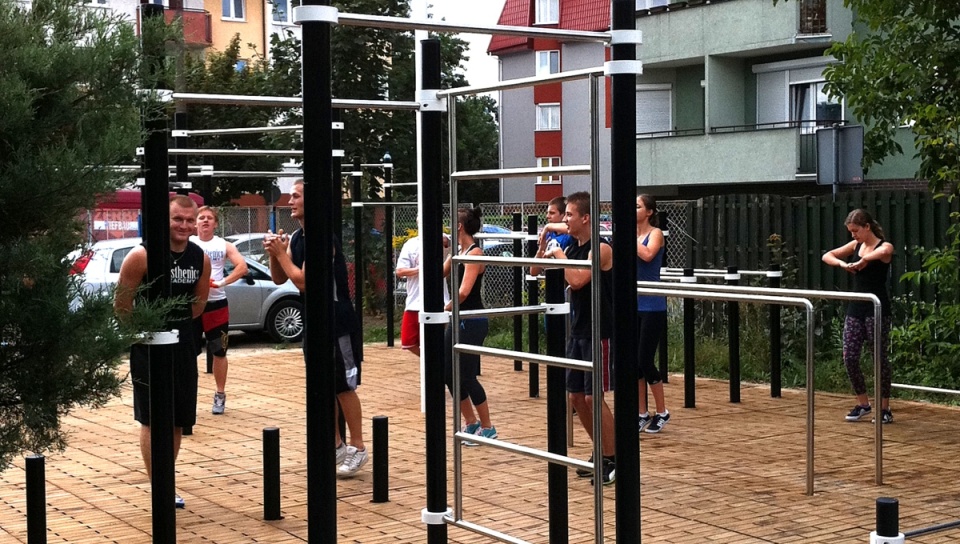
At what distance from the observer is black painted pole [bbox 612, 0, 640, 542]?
5.01 metres

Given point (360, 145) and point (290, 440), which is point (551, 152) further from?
point (290, 440)

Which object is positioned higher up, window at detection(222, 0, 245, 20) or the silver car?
window at detection(222, 0, 245, 20)

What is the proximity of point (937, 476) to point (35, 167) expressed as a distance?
6.67m

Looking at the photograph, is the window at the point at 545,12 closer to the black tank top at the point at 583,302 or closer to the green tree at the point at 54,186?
the black tank top at the point at 583,302

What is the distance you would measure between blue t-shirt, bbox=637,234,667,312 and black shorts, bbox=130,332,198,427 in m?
3.91

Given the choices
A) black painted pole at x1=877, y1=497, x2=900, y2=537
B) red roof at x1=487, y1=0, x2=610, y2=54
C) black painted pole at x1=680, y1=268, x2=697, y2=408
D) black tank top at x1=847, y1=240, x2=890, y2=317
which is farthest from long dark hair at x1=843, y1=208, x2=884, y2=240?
red roof at x1=487, y1=0, x2=610, y2=54

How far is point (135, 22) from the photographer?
4.64m

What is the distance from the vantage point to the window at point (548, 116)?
173ft

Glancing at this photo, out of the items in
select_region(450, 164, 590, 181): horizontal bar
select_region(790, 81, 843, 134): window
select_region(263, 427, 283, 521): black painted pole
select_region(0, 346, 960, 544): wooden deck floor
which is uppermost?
select_region(790, 81, 843, 134): window

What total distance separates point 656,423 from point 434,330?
4.86 meters

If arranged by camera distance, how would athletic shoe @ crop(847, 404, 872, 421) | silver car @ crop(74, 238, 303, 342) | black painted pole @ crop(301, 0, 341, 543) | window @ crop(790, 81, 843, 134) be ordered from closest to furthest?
black painted pole @ crop(301, 0, 341, 543), athletic shoe @ crop(847, 404, 872, 421), silver car @ crop(74, 238, 303, 342), window @ crop(790, 81, 843, 134)

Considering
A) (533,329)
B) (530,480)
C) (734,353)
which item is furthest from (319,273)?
(734,353)

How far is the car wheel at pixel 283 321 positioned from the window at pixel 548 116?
35.1m

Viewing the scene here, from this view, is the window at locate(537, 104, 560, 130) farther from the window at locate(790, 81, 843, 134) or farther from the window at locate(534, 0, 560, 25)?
the window at locate(790, 81, 843, 134)
